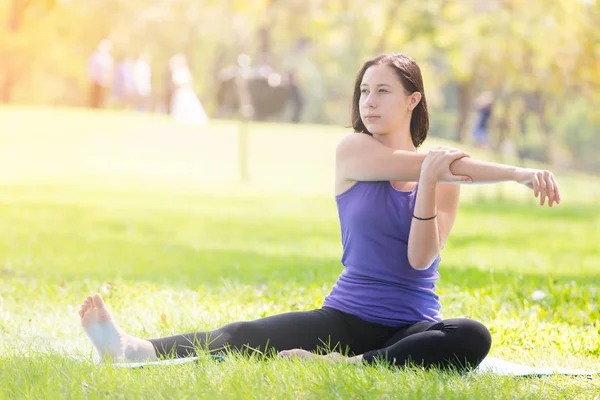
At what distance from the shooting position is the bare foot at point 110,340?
4117 millimetres

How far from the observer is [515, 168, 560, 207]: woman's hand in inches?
149

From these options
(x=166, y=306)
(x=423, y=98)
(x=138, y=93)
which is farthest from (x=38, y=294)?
(x=138, y=93)

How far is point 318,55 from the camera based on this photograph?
159ft

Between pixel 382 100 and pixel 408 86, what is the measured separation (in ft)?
0.48

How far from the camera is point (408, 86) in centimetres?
441

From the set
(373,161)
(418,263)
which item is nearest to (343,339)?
(418,263)

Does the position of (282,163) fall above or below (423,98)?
Result: below

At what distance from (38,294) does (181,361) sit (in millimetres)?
2644

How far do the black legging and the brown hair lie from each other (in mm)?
910

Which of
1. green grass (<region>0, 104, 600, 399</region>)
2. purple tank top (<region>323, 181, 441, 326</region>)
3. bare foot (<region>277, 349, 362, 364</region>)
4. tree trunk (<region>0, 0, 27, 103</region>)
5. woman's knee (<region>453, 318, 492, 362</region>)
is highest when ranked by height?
tree trunk (<region>0, 0, 27, 103</region>)

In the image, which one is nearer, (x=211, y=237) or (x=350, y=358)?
(x=350, y=358)

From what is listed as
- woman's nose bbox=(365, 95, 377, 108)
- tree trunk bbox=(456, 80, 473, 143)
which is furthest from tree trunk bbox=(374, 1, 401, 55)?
tree trunk bbox=(456, 80, 473, 143)

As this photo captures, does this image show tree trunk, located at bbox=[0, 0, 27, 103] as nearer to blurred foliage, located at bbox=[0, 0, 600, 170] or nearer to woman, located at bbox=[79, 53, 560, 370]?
blurred foliage, located at bbox=[0, 0, 600, 170]

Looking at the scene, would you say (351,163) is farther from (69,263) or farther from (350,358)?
(69,263)
